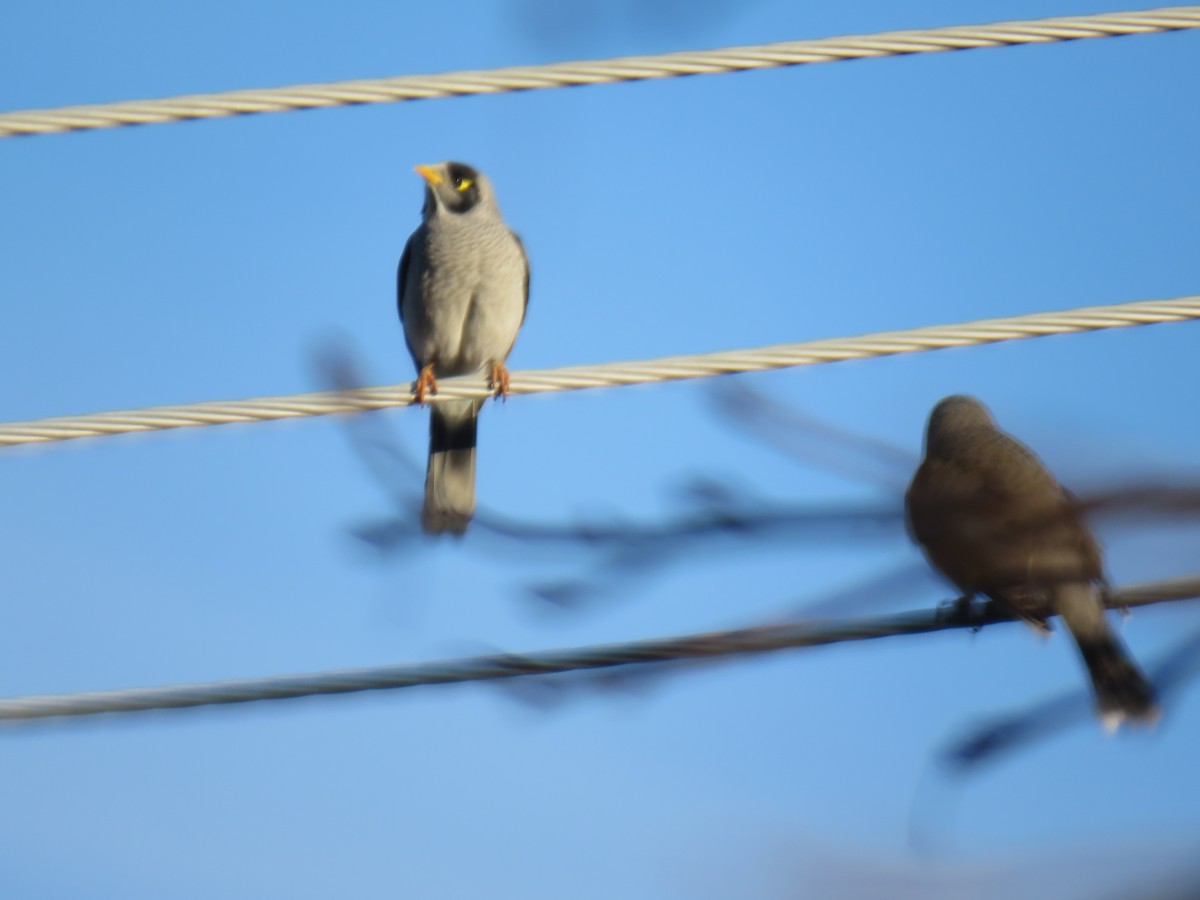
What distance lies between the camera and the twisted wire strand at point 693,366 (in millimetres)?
2736

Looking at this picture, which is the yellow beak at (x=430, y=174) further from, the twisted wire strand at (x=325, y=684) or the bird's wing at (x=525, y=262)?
the twisted wire strand at (x=325, y=684)

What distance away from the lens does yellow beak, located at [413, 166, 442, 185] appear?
272 inches

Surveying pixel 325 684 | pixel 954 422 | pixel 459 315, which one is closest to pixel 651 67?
pixel 325 684

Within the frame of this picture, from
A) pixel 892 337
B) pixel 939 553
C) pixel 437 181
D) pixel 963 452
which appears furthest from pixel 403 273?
pixel 939 553

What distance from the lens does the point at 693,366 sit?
2.86 metres

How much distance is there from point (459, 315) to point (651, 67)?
3515 millimetres

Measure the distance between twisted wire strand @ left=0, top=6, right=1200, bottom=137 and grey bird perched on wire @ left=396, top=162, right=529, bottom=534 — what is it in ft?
10.5

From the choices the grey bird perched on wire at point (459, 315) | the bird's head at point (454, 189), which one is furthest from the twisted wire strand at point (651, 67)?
the bird's head at point (454, 189)

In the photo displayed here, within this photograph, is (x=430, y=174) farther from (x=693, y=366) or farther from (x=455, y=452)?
(x=693, y=366)

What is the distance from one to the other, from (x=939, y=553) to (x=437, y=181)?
19.8 ft

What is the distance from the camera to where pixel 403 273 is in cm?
680

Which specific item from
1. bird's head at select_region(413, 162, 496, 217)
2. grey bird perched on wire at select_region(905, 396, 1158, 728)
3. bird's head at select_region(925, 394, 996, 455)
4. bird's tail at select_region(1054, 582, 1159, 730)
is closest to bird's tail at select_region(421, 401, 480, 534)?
bird's head at select_region(413, 162, 496, 217)

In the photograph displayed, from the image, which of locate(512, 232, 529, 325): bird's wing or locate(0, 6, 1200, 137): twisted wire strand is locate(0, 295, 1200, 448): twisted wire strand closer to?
locate(0, 6, 1200, 137): twisted wire strand

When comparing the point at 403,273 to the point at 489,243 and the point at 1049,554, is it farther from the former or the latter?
the point at 1049,554
